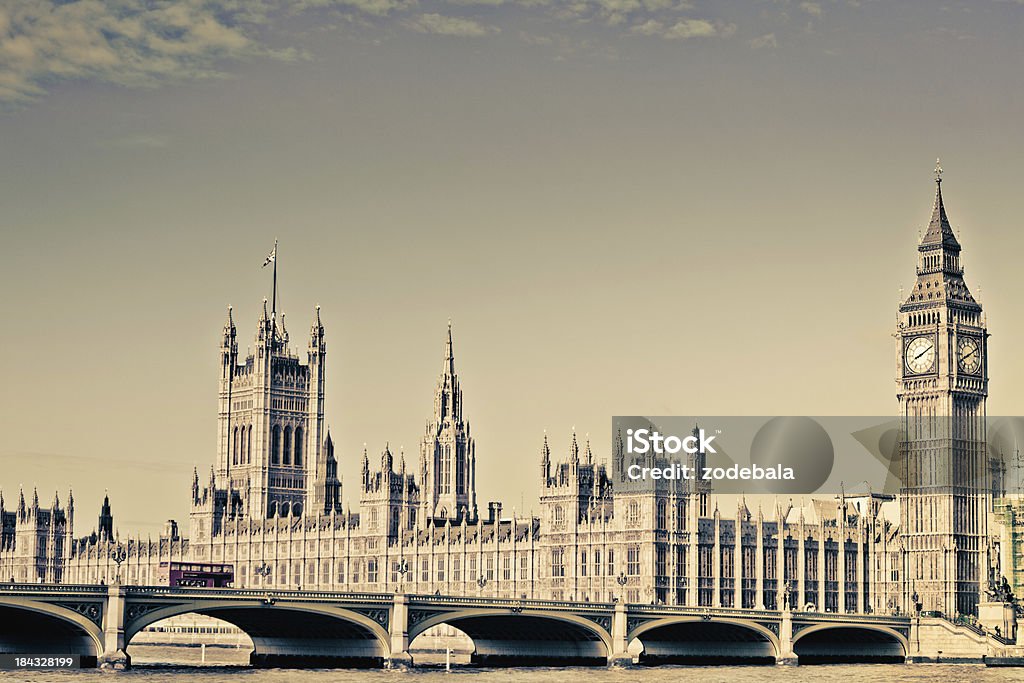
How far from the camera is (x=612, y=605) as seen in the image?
151250mm

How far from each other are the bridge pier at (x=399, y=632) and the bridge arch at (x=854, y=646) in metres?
42.3

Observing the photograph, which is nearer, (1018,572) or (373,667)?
(373,667)

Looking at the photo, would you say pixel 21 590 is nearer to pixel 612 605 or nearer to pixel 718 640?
pixel 612 605

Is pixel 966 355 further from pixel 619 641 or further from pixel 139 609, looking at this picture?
pixel 139 609

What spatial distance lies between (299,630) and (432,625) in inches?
532

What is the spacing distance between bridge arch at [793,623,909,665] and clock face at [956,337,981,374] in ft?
118

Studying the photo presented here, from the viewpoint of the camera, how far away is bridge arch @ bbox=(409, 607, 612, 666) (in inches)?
5802

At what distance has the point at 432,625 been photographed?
464ft

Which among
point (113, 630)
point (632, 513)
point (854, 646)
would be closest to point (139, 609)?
point (113, 630)

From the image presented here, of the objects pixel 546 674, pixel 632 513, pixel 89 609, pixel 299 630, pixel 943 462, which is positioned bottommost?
pixel 546 674

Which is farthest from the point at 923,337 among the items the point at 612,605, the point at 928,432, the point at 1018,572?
the point at 612,605

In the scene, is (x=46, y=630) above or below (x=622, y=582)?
below

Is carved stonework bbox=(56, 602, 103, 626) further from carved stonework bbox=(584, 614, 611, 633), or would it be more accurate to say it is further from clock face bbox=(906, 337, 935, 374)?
clock face bbox=(906, 337, 935, 374)

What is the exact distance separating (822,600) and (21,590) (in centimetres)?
9321
